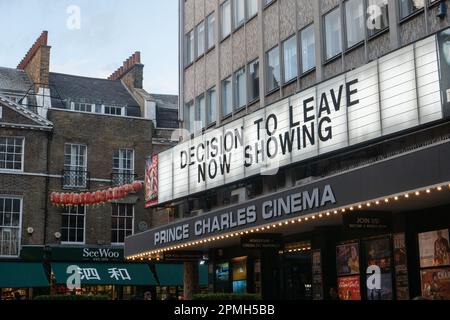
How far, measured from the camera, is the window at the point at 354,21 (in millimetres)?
17812

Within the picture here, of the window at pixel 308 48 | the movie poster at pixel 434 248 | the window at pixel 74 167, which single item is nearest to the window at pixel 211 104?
the window at pixel 308 48

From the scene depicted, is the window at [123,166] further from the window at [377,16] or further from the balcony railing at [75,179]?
the window at [377,16]

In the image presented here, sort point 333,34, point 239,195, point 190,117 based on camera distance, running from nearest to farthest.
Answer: point 333,34
point 239,195
point 190,117

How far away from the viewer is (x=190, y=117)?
2800 cm

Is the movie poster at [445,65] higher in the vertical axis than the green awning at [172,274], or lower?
higher

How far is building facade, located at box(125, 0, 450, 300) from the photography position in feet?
47.9

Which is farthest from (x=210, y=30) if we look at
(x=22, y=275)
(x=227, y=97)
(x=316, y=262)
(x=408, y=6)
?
(x=22, y=275)

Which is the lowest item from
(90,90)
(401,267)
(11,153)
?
(401,267)

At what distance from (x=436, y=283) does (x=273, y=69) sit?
9262 millimetres

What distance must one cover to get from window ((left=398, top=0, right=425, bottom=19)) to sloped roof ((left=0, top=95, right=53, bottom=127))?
82.9 ft

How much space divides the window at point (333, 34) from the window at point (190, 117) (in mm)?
9390

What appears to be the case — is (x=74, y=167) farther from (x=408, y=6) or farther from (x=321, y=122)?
(x=408, y=6)
